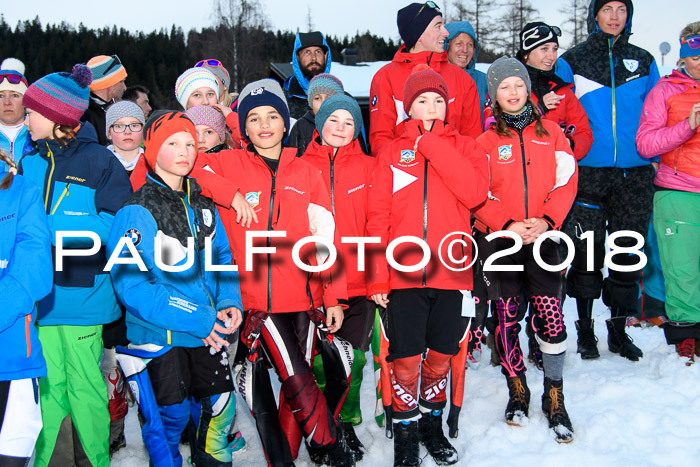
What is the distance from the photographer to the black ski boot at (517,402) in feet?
12.2

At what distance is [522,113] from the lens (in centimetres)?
374

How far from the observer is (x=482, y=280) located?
3.90 metres

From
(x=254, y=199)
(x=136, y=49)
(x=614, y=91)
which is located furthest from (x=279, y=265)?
(x=136, y=49)

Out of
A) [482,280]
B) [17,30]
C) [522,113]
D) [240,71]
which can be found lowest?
[482,280]

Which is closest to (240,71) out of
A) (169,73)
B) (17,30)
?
(169,73)

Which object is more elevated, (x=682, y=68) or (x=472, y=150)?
(x=682, y=68)

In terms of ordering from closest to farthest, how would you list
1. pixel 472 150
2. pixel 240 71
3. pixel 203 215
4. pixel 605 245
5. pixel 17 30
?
pixel 203 215 → pixel 472 150 → pixel 605 245 → pixel 240 71 → pixel 17 30

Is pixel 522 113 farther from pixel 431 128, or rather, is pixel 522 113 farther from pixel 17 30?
pixel 17 30

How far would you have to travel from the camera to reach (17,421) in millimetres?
2574

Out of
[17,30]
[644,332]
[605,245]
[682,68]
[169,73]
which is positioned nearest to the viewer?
[682,68]

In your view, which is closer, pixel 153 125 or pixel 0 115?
pixel 153 125

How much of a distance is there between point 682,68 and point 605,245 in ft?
5.29

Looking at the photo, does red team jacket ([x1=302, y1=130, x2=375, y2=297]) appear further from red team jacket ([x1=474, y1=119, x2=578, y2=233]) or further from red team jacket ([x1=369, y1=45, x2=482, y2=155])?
red team jacket ([x1=474, y1=119, x2=578, y2=233])

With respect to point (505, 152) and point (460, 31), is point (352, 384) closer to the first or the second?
point (505, 152)
